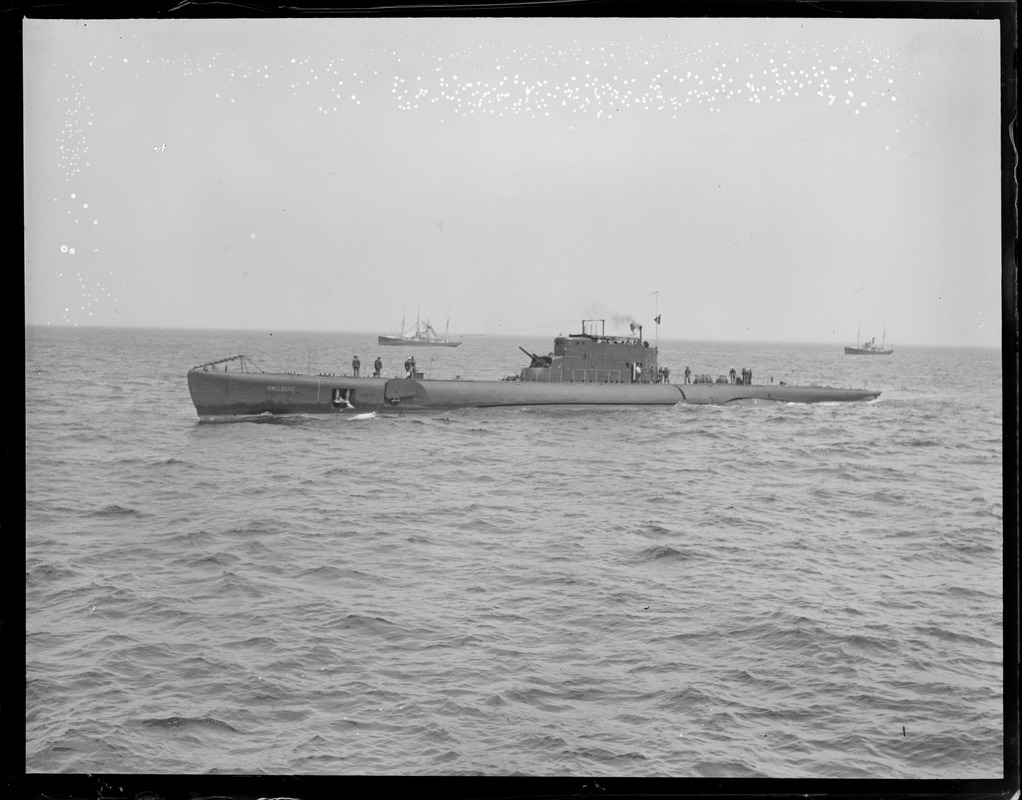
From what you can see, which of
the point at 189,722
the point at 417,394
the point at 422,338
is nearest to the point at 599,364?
the point at 417,394

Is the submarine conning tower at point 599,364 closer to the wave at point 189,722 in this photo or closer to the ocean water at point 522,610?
the ocean water at point 522,610

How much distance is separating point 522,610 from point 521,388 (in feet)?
29.2

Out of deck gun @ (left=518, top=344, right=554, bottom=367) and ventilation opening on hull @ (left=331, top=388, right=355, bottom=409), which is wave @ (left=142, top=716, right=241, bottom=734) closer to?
ventilation opening on hull @ (left=331, top=388, right=355, bottom=409)

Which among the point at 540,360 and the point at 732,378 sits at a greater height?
the point at 540,360

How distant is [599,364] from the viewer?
14.7 meters

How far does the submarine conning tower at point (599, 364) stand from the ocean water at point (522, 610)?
648cm

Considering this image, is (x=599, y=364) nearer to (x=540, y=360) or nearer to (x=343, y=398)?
(x=540, y=360)

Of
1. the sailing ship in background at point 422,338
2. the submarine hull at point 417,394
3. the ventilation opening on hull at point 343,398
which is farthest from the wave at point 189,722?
the ventilation opening on hull at point 343,398

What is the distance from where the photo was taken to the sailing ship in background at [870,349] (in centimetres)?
695

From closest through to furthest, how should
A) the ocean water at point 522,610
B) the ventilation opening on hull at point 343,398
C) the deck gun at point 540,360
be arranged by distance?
the ocean water at point 522,610, the ventilation opening on hull at point 343,398, the deck gun at point 540,360

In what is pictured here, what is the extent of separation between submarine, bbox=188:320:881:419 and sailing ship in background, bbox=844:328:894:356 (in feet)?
18.3

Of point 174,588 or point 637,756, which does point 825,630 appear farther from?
point 174,588

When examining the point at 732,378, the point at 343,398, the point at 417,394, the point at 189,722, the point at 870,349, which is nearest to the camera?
the point at 189,722

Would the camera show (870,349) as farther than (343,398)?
No
